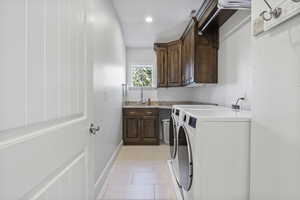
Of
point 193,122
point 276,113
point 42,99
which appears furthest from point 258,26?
point 42,99

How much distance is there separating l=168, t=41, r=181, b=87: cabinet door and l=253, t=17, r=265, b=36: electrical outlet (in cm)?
373

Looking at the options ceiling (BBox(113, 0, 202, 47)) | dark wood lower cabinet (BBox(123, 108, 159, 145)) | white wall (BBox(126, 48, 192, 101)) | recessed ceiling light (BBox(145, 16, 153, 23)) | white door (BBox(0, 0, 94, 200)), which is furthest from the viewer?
white wall (BBox(126, 48, 192, 101))

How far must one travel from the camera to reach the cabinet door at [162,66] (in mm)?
5828

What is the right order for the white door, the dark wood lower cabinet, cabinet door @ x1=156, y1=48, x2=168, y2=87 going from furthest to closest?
cabinet door @ x1=156, y1=48, x2=168, y2=87
the dark wood lower cabinet
the white door

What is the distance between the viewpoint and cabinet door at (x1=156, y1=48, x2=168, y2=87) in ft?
19.1

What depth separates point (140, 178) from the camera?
3.25 metres

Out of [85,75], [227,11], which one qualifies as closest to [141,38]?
[227,11]

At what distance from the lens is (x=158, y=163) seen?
3.97 metres

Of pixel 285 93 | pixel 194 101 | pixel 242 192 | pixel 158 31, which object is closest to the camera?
pixel 285 93

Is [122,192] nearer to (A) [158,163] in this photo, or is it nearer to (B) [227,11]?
(A) [158,163]

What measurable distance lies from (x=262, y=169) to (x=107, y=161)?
2.29m

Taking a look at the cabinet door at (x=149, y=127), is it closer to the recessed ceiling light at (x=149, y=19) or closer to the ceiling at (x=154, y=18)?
the ceiling at (x=154, y=18)

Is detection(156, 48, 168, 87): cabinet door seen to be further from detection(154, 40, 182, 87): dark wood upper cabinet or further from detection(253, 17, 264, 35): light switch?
detection(253, 17, 264, 35): light switch

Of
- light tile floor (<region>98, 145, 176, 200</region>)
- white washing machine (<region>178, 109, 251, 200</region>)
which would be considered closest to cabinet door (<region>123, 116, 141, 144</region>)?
light tile floor (<region>98, 145, 176, 200</region>)
